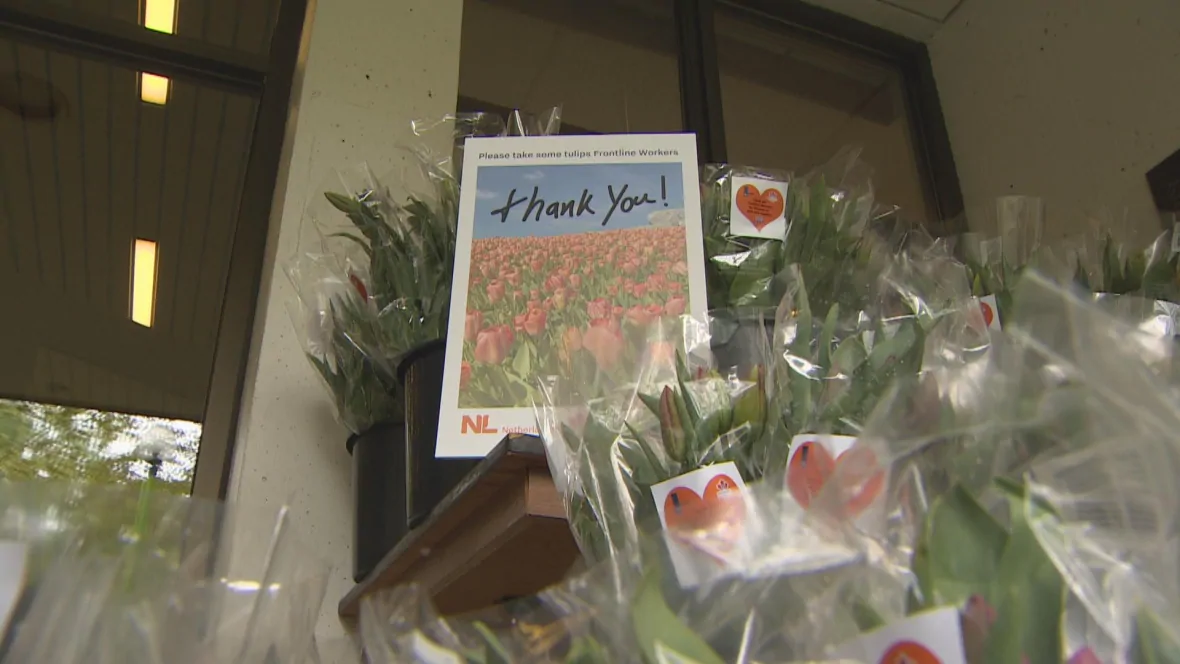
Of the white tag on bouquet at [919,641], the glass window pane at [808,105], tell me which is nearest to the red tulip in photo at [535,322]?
Result: the white tag on bouquet at [919,641]

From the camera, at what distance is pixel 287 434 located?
1131 mm

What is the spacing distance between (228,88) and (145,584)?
4.17 feet

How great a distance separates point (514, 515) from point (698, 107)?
1392 mm

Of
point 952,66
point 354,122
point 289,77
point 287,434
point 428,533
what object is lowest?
point 428,533

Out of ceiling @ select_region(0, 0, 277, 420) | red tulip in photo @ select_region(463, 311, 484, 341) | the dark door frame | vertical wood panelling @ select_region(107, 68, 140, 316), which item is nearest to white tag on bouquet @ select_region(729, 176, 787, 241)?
red tulip in photo @ select_region(463, 311, 484, 341)

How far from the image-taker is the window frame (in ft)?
4.16

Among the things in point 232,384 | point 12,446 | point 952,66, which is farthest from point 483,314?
point 952,66

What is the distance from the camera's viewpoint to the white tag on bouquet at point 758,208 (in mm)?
822

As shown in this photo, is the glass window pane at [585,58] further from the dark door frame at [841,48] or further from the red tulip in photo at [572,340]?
the red tulip in photo at [572,340]

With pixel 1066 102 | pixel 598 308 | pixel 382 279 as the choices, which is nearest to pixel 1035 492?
pixel 598 308

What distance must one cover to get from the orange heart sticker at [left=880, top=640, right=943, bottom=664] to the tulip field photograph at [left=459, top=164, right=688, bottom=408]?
40 centimetres

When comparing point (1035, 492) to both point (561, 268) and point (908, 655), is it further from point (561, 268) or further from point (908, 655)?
point (561, 268)

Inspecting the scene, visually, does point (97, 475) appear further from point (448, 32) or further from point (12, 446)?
point (448, 32)

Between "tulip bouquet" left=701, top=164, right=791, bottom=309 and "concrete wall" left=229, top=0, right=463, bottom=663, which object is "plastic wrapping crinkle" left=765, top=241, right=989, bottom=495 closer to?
"tulip bouquet" left=701, top=164, right=791, bottom=309
